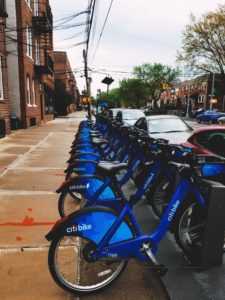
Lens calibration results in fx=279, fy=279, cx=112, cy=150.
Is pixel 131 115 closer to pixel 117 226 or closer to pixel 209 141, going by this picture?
pixel 209 141

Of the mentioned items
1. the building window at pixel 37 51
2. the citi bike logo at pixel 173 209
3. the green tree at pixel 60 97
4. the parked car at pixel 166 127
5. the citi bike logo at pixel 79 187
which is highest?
the building window at pixel 37 51

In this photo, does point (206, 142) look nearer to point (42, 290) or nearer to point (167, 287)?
point (167, 287)

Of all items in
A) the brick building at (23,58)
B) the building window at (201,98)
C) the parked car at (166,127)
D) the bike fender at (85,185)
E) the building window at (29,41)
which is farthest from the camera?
the building window at (201,98)

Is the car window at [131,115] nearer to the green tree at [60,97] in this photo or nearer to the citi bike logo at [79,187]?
the citi bike logo at [79,187]

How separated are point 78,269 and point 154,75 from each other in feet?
245

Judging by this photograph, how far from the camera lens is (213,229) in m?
2.76

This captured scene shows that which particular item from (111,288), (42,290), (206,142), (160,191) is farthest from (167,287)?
(206,142)

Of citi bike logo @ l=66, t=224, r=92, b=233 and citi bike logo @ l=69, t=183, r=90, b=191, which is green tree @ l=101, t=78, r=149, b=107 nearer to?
citi bike logo @ l=69, t=183, r=90, b=191

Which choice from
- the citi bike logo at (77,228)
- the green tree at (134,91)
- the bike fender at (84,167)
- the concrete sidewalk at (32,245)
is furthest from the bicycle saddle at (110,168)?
the green tree at (134,91)

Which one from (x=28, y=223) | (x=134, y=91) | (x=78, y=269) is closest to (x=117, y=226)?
(x=78, y=269)

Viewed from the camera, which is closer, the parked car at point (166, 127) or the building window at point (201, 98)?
the parked car at point (166, 127)

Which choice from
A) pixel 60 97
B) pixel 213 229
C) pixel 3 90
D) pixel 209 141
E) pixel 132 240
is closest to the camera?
pixel 132 240

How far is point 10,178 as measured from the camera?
21.0ft

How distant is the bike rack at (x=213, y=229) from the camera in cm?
268
